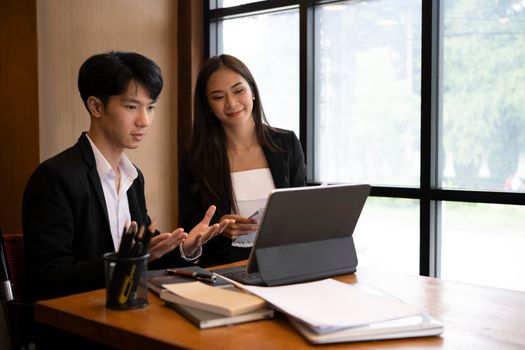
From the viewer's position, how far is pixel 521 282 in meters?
3.08

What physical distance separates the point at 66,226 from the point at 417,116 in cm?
217

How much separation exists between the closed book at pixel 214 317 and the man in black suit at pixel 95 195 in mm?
248

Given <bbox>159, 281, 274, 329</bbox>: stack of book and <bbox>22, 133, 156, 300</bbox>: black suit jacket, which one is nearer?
<bbox>159, 281, 274, 329</bbox>: stack of book

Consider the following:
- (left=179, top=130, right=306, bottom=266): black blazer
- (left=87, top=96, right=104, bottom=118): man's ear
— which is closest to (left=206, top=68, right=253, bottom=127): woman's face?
(left=179, top=130, right=306, bottom=266): black blazer

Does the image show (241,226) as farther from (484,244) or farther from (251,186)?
(484,244)

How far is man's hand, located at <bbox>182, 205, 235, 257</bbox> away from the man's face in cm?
39

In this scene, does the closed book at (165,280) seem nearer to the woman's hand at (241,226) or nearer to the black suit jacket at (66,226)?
the black suit jacket at (66,226)

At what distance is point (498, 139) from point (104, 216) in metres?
2.03

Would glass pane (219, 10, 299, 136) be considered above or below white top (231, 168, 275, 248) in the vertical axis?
above

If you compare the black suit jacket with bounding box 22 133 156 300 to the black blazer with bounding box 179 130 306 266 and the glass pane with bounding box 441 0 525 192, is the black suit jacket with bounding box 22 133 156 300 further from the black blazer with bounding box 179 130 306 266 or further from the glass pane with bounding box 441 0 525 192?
the glass pane with bounding box 441 0 525 192

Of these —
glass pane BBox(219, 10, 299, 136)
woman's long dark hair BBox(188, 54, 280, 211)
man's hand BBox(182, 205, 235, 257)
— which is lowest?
man's hand BBox(182, 205, 235, 257)

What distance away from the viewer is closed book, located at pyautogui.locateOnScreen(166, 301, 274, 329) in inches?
48.8

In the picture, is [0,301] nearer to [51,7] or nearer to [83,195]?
[83,195]

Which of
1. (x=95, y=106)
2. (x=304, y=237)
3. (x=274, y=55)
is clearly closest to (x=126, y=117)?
(x=95, y=106)
